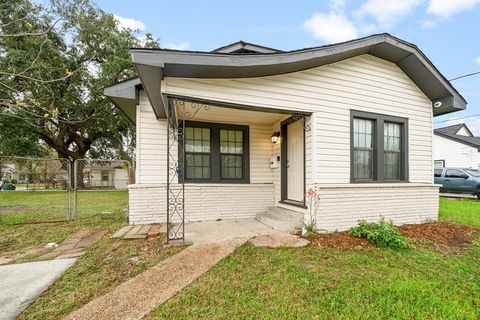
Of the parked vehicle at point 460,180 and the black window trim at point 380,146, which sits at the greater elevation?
the black window trim at point 380,146

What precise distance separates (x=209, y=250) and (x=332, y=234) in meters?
2.53

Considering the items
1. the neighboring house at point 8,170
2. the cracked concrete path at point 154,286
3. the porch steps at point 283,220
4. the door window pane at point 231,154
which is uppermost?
the door window pane at point 231,154

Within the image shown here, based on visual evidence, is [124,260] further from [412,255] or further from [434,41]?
[434,41]

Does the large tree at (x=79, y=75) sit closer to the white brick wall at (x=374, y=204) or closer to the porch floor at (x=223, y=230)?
the porch floor at (x=223, y=230)

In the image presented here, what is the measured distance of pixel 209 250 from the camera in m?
3.67

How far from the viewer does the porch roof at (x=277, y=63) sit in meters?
3.54

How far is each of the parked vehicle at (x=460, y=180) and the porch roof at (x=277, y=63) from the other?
8071 mm

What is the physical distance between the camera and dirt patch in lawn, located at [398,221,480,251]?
4.35 meters

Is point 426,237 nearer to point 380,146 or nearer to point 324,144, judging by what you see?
point 380,146

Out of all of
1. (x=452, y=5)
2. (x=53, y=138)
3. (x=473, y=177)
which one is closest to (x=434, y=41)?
(x=452, y=5)

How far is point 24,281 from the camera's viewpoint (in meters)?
2.83

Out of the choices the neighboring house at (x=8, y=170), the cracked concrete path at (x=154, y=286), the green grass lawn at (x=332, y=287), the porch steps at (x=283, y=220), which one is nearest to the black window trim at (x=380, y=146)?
the porch steps at (x=283, y=220)

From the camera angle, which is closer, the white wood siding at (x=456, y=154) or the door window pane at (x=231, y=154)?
the door window pane at (x=231, y=154)

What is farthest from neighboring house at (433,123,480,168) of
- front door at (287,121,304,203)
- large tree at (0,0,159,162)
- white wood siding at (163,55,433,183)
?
large tree at (0,0,159,162)
